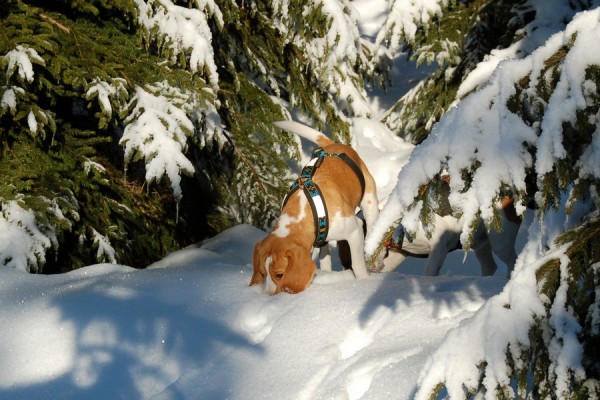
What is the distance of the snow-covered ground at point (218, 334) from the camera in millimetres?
2891

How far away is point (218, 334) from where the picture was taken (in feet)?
10.9

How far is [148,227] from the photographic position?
5578mm

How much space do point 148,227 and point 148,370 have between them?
263cm

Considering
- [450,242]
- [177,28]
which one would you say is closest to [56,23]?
[177,28]

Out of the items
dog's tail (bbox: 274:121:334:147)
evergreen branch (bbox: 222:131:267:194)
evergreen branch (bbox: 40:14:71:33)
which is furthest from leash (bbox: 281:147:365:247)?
evergreen branch (bbox: 40:14:71:33)

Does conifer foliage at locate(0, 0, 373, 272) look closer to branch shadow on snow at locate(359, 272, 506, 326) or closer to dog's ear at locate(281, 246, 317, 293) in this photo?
dog's ear at locate(281, 246, 317, 293)

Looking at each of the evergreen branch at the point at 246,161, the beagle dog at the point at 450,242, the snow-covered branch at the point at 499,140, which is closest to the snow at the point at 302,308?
the snow-covered branch at the point at 499,140

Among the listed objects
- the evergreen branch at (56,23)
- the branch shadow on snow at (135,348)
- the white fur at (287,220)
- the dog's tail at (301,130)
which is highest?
the evergreen branch at (56,23)

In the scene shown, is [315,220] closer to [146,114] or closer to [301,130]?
[301,130]

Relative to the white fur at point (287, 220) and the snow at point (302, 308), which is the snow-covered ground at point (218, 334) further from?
the white fur at point (287, 220)

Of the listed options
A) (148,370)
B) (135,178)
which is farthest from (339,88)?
(148,370)

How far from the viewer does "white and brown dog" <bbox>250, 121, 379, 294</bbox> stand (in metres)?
3.69

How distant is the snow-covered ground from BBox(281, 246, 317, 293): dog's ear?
78 millimetres

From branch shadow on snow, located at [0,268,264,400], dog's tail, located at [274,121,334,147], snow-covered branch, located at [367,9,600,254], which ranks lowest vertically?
branch shadow on snow, located at [0,268,264,400]
